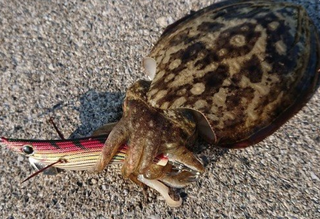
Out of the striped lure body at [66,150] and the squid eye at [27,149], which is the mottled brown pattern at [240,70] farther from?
the squid eye at [27,149]

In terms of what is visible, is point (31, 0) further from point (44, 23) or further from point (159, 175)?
point (159, 175)

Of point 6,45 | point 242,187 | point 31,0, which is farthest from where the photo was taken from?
point 31,0

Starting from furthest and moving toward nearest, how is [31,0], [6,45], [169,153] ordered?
[31,0], [6,45], [169,153]

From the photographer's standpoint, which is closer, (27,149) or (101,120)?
(27,149)

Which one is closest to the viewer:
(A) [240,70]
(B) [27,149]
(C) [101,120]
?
(B) [27,149]

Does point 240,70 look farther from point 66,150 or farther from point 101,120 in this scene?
A: point 66,150

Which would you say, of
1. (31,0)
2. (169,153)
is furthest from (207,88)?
(31,0)

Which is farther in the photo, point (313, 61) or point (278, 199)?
point (313, 61)

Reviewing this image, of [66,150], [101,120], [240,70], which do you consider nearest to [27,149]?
[66,150]
